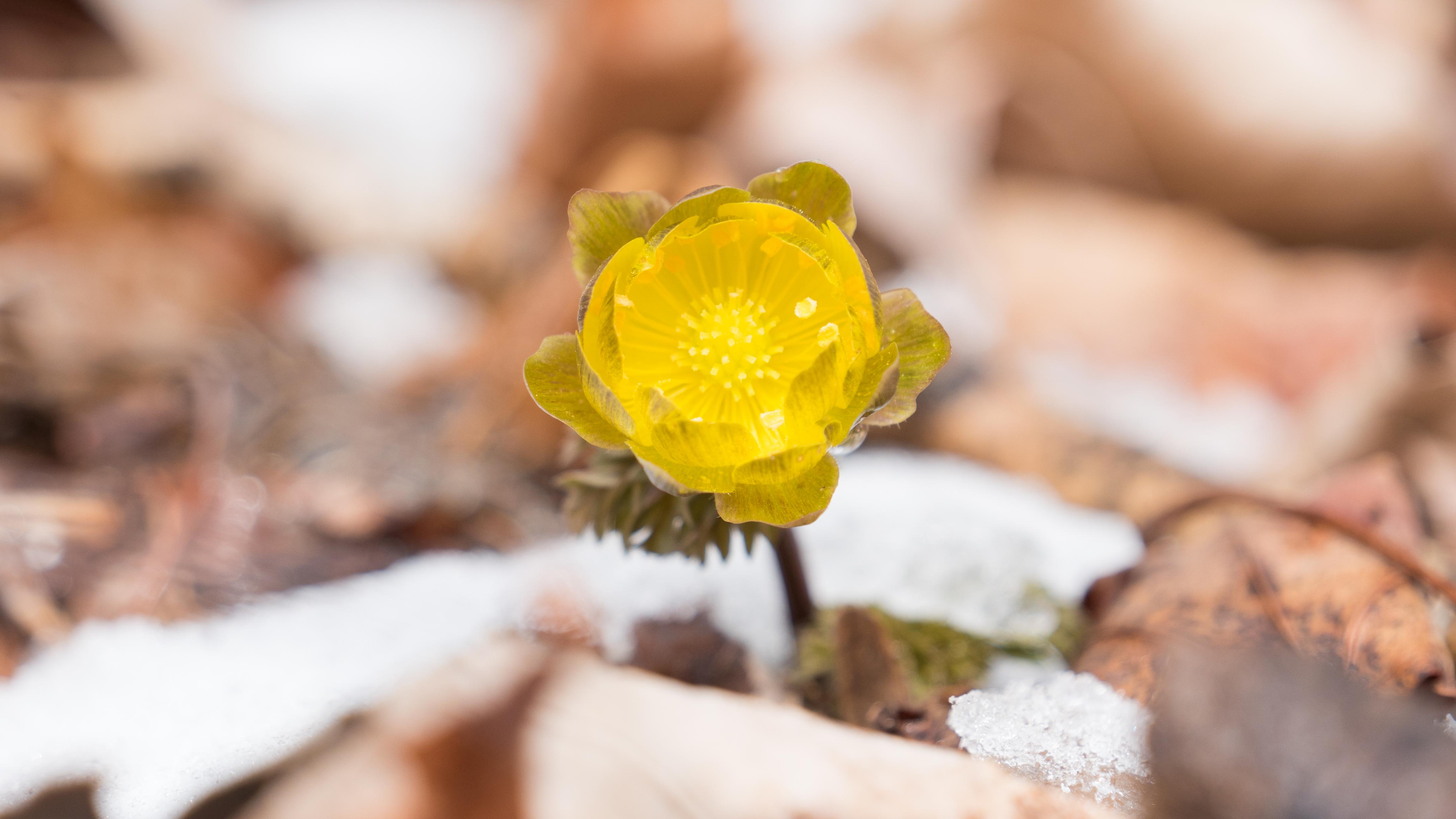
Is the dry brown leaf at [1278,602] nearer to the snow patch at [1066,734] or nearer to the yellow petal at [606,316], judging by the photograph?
the snow patch at [1066,734]

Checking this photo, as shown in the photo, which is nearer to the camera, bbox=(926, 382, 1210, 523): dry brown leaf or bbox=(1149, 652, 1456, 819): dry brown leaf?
bbox=(1149, 652, 1456, 819): dry brown leaf

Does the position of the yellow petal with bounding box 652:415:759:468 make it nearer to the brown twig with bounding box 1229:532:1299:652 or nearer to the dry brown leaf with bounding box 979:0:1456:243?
the brown twig with bounding box 1229:532:1299:652

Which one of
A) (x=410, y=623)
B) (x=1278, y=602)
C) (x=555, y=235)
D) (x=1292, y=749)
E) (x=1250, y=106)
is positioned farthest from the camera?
(x=1250, y=106)

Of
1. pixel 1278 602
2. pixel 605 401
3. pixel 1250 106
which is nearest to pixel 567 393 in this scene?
pixel 605 401

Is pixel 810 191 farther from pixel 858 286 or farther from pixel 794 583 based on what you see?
pixel 794 583

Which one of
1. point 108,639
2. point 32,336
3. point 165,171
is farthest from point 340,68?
point 108,639

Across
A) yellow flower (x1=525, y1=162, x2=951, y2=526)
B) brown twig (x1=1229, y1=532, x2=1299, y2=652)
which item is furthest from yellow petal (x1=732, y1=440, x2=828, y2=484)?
brown twig (x1=1229, y1=532, x2=1299, y2=652)

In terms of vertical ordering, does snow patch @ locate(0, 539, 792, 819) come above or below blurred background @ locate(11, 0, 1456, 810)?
below
